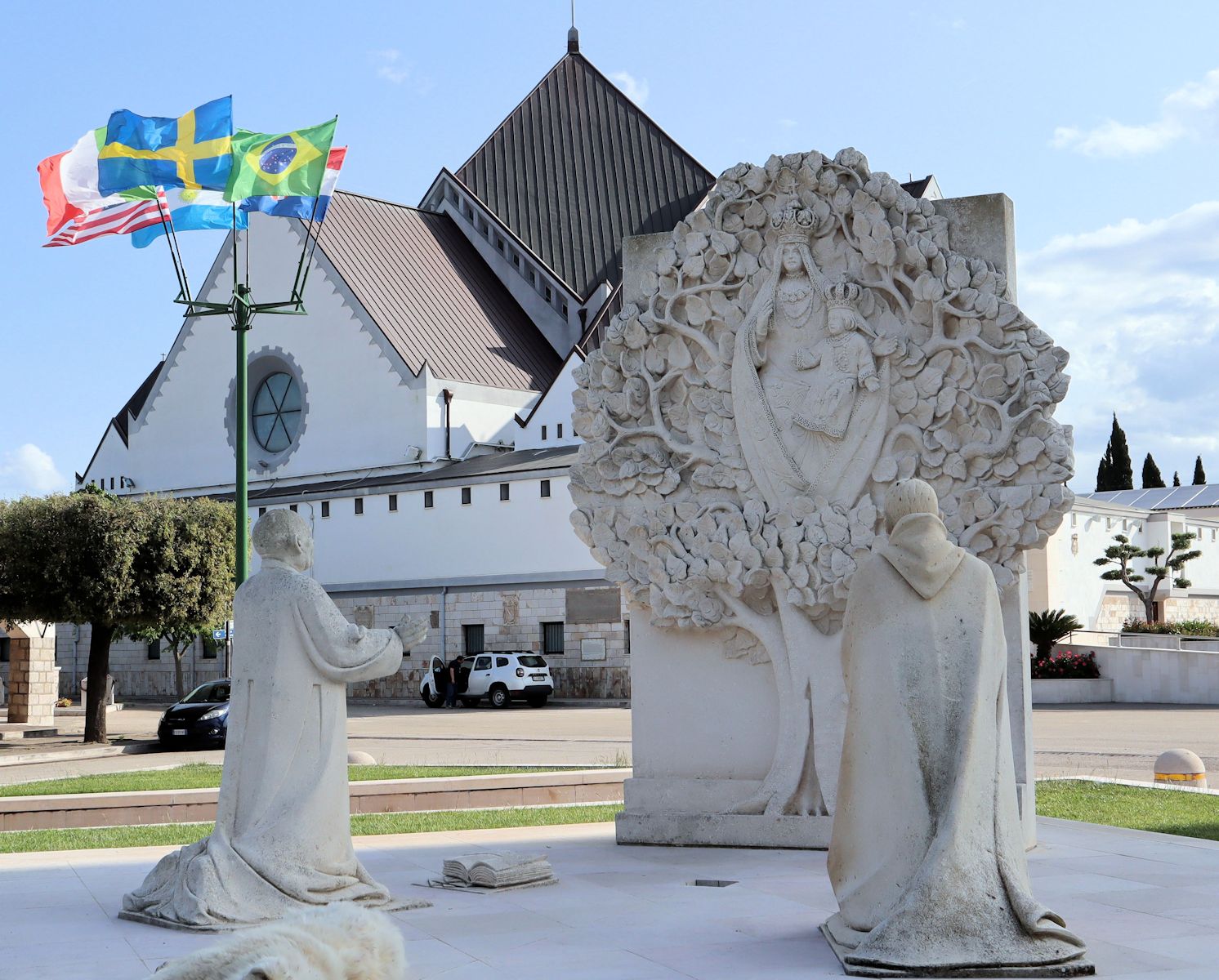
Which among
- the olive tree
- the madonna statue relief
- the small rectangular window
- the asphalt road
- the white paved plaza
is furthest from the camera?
the small rectangular window

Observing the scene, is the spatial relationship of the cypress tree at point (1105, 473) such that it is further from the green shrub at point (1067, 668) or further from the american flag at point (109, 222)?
the american flag at point (109, 222)

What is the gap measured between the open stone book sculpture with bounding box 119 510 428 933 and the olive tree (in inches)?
830

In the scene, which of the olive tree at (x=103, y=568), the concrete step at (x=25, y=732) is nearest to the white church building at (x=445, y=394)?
the concrete step at (x=25, y=732)

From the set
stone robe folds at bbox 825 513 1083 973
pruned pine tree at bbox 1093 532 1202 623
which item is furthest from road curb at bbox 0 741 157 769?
pruned pine tree at bbox 1093 532 1202 623

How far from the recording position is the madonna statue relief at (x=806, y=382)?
10.8 metres

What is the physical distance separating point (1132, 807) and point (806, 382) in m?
6.02

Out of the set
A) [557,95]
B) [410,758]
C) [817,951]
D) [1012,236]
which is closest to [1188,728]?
[410,758]

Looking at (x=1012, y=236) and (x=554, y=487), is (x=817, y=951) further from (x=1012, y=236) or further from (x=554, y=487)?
(x=554, y=487)

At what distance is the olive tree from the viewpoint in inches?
1094

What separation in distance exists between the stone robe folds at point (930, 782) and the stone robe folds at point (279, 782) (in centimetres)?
296

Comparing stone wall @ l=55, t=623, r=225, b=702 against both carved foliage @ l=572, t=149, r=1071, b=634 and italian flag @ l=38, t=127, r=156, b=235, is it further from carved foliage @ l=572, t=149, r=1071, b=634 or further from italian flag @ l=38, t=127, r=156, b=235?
carved foliage @ l=572, t=149, r=1071, b=634

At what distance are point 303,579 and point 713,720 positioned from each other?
439 centimetres

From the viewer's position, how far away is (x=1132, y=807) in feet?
44.6

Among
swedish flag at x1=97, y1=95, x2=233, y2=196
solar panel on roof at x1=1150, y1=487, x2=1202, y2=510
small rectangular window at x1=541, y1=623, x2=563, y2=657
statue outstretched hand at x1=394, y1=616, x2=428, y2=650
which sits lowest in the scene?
small rectangular window at x1=541, y1=623, x2=563, y2=657
